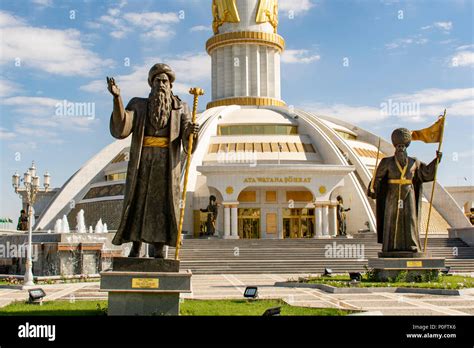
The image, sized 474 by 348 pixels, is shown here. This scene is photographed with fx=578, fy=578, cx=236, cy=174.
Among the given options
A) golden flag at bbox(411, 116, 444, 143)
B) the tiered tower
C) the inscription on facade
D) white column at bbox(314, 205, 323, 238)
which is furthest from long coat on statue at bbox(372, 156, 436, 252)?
the tiered tower

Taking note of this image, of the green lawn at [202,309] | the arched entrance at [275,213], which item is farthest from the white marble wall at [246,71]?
the green lawn at [202,309]

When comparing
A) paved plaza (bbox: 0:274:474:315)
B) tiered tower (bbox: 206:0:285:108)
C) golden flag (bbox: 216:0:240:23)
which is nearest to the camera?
paved plaza (bbox: 0:274:474:315)

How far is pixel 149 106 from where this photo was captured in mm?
8750

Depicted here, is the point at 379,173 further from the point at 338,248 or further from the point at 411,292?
the point at 338,248

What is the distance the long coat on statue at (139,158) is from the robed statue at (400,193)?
8.53 meters

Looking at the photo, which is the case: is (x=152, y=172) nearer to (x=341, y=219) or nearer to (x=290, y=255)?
(x=290, y=255)

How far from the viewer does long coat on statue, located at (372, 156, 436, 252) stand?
15.6m

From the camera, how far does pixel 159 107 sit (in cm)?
869

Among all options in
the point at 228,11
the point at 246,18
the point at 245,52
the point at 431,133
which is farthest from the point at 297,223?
the point at 431,133

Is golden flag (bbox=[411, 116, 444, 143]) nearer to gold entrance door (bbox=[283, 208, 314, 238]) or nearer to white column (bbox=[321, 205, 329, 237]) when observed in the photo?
white column (bbox=[321, 205, 329, 237])

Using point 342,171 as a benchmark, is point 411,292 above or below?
below

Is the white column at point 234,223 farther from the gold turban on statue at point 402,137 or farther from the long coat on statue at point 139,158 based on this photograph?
the long coat on statue at point 139,158
